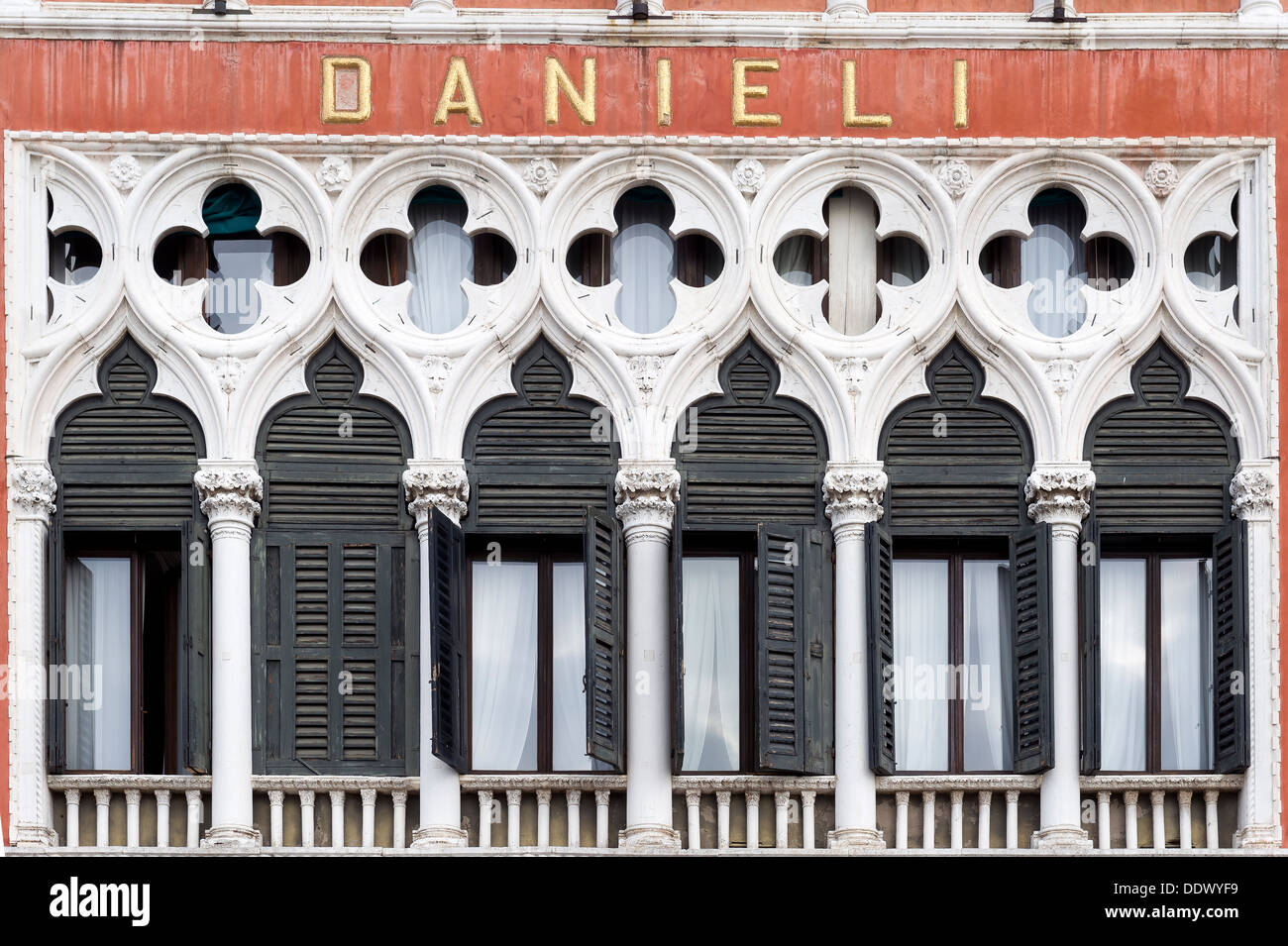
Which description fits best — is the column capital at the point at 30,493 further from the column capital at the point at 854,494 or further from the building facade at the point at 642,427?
the column capital at the point at 854,494

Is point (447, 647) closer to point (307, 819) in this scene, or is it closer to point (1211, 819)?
Answer: point (307, 819)

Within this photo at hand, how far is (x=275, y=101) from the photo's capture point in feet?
107

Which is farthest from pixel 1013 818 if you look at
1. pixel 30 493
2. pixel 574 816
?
pixel 30 493

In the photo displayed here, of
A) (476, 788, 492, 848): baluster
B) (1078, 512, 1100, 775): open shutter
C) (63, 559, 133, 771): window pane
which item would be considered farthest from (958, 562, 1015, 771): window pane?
(63, 559, 133, 771): window pane

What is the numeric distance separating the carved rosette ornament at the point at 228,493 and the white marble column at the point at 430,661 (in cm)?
128

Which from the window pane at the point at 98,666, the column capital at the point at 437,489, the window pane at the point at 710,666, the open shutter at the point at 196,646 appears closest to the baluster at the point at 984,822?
the window pane at the point at 710,666

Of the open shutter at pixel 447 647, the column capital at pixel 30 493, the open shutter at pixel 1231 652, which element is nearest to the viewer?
the open shutter at pixel 447 647

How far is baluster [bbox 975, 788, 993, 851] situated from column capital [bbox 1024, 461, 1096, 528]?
2317 millimetres

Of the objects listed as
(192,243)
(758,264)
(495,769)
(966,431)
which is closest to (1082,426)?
(966,431)

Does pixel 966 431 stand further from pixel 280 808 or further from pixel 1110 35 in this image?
pixel 280 808

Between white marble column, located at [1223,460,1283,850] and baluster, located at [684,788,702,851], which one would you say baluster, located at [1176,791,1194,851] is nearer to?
white marble column, located at [1223,460,1283,850]

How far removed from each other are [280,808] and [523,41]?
6.71 m

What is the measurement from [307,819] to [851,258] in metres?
6.54

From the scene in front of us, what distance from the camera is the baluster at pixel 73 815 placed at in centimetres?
3144
